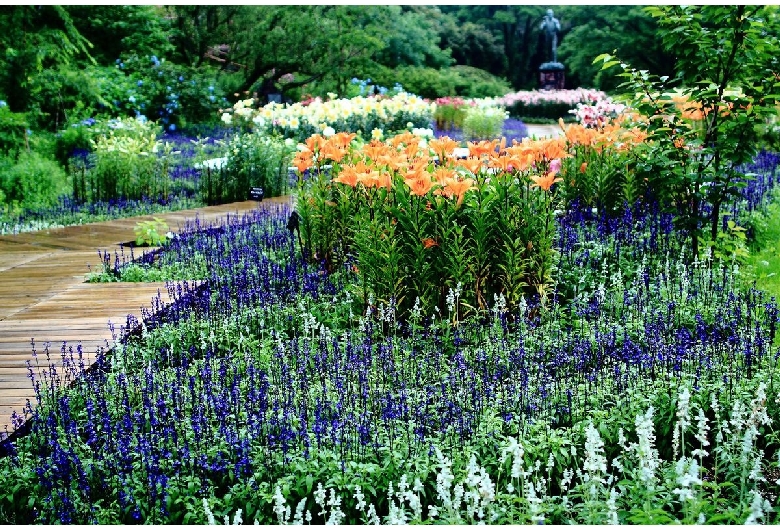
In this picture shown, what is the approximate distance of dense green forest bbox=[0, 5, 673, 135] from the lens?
478 inches

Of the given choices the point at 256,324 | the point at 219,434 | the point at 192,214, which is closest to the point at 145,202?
the point at 192,214

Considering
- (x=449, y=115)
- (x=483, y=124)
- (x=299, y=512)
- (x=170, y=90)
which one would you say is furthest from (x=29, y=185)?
(x=449, y=115)

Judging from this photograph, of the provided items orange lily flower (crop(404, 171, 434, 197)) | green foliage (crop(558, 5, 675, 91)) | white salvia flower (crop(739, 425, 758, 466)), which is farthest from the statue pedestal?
white salvia flower (crop(739, 425, 758, 466))

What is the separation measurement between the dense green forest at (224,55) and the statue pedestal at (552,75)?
33.0 inches

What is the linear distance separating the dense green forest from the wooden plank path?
3.75 m

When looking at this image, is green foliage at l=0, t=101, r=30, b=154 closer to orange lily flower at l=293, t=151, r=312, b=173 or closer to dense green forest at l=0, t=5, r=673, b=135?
dense green forest at l=0, t=5, r=673, b=135

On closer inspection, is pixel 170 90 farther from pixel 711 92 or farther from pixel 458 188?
pixel 458 188

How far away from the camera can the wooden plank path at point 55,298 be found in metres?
4.09

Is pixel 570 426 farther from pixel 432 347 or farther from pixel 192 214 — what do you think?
pixel 192 214

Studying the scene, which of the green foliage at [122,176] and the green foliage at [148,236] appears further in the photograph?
the green foliage at [122,176]

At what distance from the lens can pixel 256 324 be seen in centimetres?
449

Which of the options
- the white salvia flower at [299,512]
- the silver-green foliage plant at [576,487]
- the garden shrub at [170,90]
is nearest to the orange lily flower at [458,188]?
the silver-green foliage plant at [576,487]

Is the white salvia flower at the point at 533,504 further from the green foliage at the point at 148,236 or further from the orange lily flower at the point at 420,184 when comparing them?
the green foliage at the point at 148,236

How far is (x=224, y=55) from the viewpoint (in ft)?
72.1
